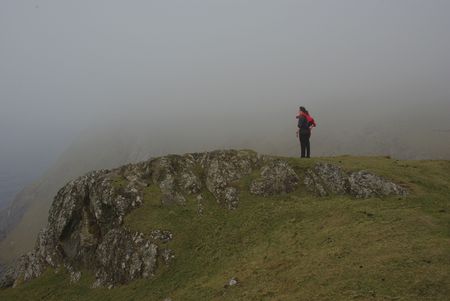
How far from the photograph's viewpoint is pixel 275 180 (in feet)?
129

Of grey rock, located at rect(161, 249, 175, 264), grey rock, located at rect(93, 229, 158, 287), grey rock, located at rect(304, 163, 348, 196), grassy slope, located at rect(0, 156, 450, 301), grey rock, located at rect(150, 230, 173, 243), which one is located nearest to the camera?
grassy slope, located at rect(0, 156, 450, 301)

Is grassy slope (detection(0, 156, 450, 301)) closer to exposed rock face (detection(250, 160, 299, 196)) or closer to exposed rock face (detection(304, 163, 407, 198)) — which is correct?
exposed rock face (detection(250, 160, 299, 196))

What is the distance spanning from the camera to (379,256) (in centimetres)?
2328

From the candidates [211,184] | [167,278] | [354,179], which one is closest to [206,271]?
[167,278]

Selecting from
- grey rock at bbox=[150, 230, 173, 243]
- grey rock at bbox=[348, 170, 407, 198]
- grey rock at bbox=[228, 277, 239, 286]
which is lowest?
Result: grey rock at bbox=[228, 277, 239, 286]

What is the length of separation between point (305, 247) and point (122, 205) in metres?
20.4

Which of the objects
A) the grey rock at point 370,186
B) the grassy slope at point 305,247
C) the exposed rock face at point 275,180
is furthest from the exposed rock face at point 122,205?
the grey rock at point 370,186

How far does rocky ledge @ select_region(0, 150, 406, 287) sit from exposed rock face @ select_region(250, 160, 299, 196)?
0.11 m

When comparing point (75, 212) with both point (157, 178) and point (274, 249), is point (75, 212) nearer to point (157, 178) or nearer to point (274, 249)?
point (157, 178)

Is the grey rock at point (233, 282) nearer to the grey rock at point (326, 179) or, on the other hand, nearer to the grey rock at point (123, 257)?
the grey rock at point (123, 257)

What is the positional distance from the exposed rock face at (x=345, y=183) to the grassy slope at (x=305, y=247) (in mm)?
1329

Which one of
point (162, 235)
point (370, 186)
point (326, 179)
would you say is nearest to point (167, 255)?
point (162, 235)

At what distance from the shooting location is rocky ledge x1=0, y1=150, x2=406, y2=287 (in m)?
34.8

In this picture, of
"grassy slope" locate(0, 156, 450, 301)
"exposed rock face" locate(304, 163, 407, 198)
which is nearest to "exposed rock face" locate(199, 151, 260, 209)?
"grassy slope" locate(0, 156, 450, 301)
